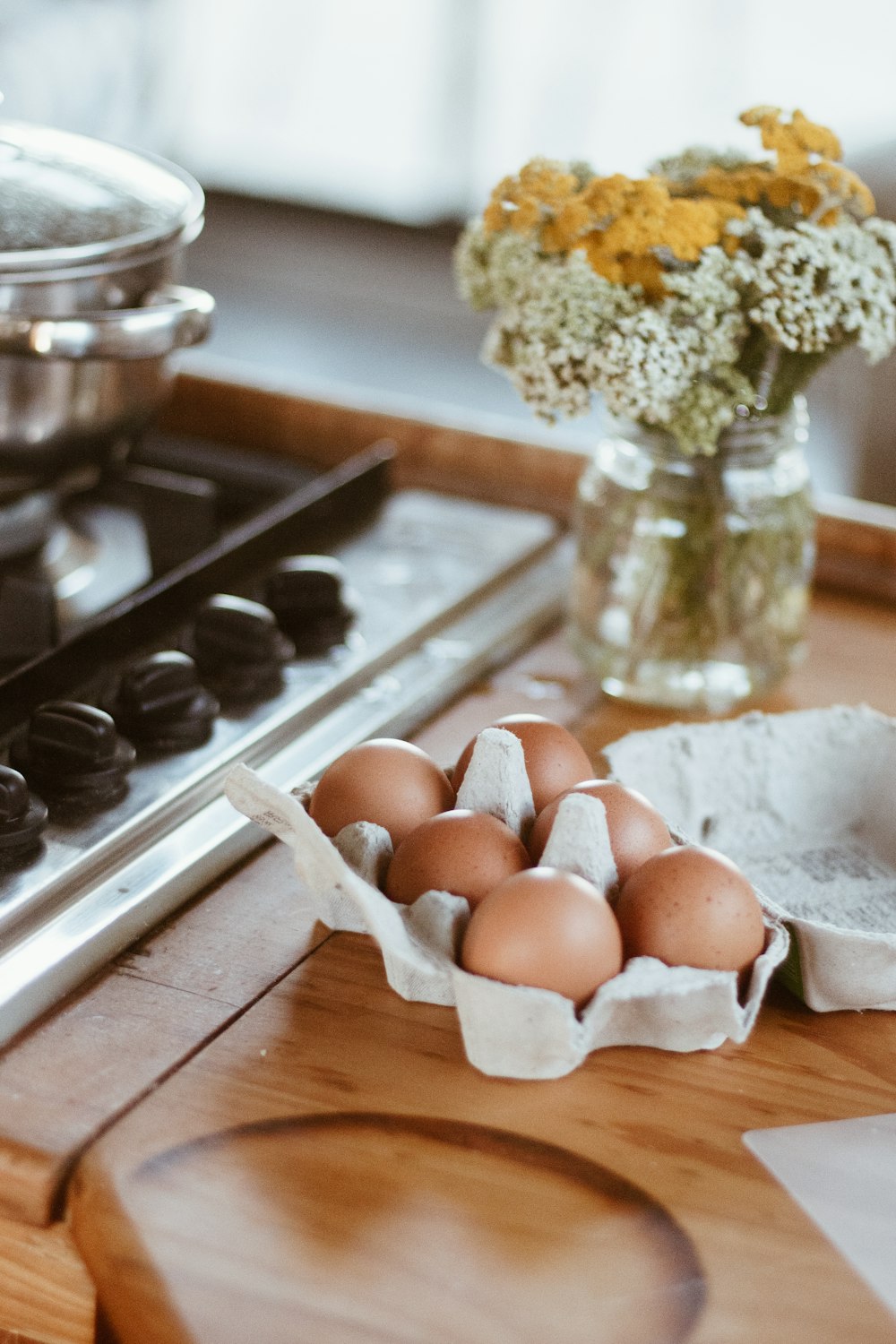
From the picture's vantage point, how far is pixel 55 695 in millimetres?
831

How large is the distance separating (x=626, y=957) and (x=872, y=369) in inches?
64.2

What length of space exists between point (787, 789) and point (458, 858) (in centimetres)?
24

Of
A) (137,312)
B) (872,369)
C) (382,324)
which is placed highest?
(137,312)

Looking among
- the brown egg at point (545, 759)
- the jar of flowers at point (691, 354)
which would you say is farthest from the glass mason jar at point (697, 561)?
the brown egg at point (545, 759)

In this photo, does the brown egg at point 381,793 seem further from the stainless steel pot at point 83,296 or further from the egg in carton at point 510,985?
the stainless steel pot at point 83,296

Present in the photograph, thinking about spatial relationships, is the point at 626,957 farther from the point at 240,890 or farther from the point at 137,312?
the point at 137,312

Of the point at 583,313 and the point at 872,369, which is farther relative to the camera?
the point at 872,369

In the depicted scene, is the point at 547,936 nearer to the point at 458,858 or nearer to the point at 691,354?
the point at 458,858

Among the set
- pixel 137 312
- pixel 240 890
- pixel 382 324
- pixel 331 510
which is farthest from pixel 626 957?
pixel 382 324

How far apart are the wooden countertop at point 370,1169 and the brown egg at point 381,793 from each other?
2.4 inches

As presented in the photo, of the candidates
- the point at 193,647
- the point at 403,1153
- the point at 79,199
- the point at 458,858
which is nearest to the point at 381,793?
the point at 458,858

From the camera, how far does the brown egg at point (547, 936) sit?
1.82 feet

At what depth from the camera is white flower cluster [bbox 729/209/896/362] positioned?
29.6 inches

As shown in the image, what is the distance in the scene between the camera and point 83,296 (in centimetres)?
83
